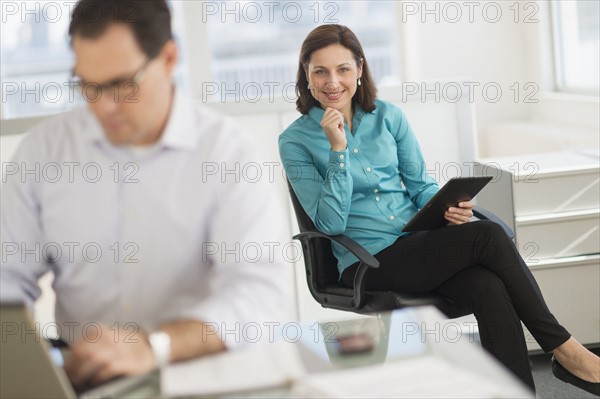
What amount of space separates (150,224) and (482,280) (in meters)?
1.08

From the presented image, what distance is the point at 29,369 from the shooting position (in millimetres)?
1143

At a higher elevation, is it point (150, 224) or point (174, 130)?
point (174, 130)

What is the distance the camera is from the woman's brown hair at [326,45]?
2248 mm

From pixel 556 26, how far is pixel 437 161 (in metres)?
1.52

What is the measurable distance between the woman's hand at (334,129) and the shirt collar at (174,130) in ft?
2.91

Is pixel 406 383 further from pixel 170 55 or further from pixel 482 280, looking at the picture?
pixel 482 280

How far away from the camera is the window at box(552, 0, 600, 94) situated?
12.4 ft

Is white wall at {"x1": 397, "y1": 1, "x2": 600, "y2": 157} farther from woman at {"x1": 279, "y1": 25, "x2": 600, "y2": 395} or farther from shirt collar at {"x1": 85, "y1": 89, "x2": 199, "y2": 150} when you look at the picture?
shirt collar at {"x1": 85, "y1": 89, "x2": 199, "y2": 150}

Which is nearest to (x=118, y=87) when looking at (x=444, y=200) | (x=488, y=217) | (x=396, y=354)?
(x=396, y=354)

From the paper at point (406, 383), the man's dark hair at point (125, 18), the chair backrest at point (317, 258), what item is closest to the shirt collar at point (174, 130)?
→ the man's dark hair at point (125, 18)


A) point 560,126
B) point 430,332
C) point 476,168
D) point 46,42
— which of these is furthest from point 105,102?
point 560,126

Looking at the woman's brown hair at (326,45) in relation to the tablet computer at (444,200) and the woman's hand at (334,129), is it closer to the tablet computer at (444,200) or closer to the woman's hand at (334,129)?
the woman's hand at (334,129)

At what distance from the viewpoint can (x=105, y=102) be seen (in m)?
1.29

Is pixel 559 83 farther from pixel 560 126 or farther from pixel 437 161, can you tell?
pixel 437 161
